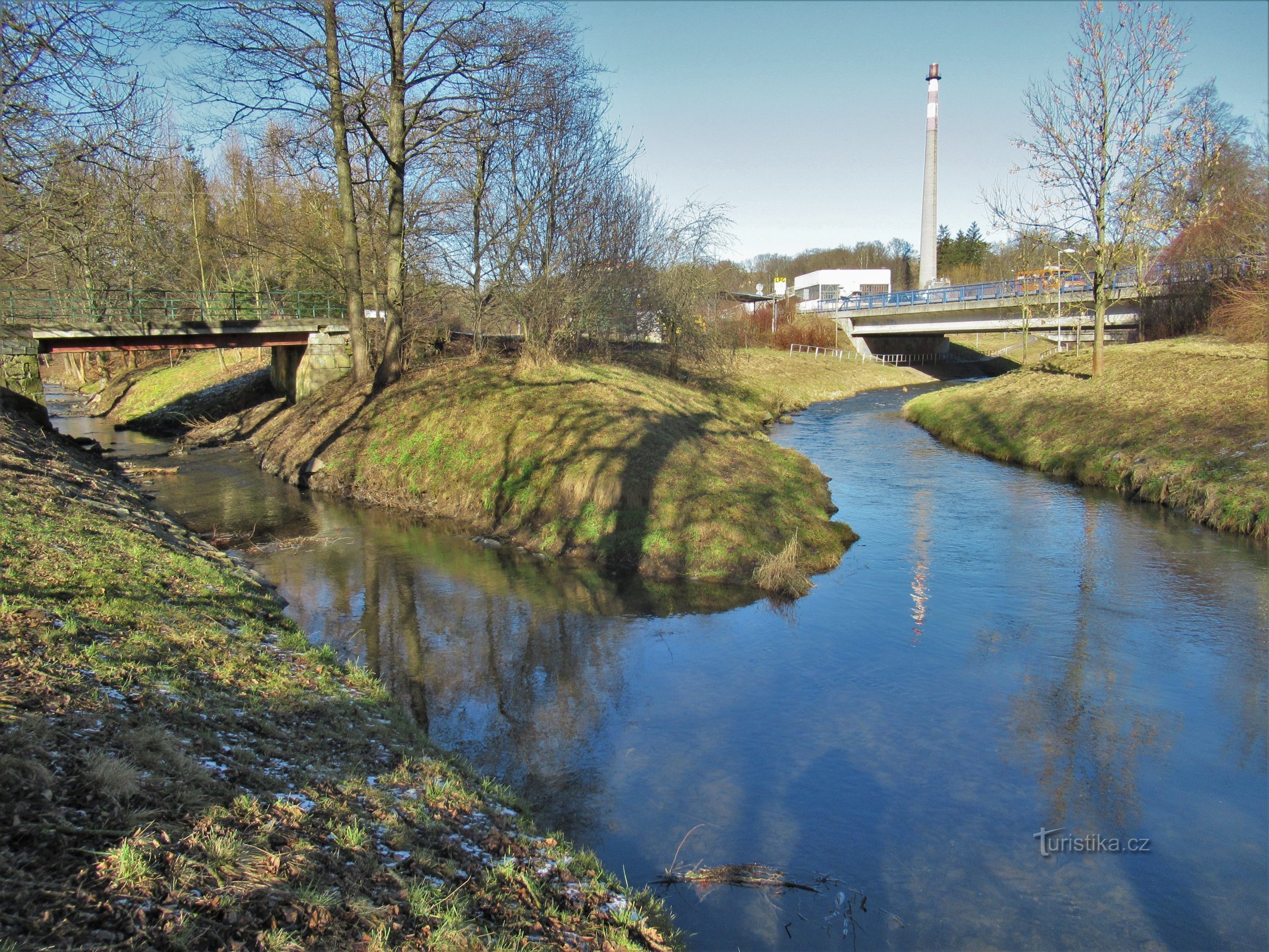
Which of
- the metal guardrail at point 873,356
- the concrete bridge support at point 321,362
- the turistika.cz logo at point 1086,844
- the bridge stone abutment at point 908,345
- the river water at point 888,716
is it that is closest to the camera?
the river water at point 888,716

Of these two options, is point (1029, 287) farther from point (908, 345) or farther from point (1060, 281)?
point (908, 345)

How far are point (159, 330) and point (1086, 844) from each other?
29.4 meters

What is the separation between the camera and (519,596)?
1364 cm

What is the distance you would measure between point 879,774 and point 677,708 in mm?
2417

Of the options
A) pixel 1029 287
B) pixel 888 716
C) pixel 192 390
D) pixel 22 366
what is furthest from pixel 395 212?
pixel 1029 287

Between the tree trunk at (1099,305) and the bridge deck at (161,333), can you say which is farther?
the tree trunk at (1099,305)

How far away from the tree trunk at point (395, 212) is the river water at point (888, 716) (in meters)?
9.74

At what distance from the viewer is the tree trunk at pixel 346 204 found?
24.1 meters

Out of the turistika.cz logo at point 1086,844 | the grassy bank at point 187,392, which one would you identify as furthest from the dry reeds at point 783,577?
the grassy bank at point 187,392

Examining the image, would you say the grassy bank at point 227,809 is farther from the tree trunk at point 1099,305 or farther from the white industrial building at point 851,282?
the white industrial building at point 851,282

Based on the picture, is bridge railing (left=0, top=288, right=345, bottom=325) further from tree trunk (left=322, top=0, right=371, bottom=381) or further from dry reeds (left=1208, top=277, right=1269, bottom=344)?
dry reeds (left=1208, top=277, right=1269, bottom=344)

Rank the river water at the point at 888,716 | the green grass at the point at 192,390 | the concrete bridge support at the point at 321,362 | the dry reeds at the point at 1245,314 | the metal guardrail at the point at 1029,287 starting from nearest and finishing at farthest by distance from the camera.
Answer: the river water at the point at 888,716, the dry reeds at the point at 1245,314, the concrete bridge support at the point at 321,362, the metal guardrail at the point at 1029,287, the green grass at the point at 192,390

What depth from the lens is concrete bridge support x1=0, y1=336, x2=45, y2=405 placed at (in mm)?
24188

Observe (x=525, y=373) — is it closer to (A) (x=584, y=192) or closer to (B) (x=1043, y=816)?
(A) (x=584, y=192)
